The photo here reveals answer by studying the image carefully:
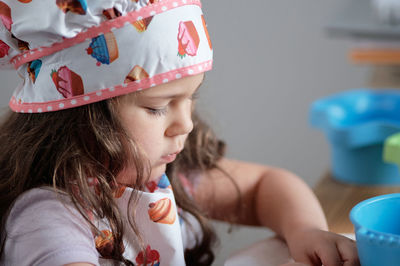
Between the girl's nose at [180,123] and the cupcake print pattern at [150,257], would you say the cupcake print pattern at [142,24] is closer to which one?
the girl's nose at [180,123]

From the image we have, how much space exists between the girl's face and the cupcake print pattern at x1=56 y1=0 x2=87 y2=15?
11 centimetres

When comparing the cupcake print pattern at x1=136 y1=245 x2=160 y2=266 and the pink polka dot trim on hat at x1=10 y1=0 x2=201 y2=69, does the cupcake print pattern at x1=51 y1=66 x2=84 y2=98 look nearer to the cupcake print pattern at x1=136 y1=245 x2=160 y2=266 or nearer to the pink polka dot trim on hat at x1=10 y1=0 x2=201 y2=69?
the pink polka dot trim on hat at x1=10 y1=0 x2=201 y2=69

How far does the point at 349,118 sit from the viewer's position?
3.65 feet

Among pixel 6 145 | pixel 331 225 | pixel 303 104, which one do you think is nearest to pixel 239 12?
pixel 303 104

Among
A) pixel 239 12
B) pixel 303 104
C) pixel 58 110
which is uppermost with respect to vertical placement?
pixel 58 110

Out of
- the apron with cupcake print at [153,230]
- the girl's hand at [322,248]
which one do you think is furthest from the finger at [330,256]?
the apron with cupcake print at [153,230]

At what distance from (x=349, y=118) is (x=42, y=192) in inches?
27.1

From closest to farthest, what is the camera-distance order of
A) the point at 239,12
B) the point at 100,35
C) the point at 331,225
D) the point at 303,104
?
the point at 100,35
the point at 331,225
the point at 239,12
the point at 303,104

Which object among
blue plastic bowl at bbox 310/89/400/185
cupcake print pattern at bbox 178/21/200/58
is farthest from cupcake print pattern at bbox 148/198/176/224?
blue plastic bowl at bbox 310/89/400/185

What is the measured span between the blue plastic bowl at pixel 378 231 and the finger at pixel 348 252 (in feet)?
0.15

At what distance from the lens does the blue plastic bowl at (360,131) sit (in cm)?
99

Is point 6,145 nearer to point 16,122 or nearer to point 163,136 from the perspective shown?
point 16,122

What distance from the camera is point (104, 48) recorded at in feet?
1.94

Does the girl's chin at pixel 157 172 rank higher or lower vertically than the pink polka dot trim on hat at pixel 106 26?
lower
